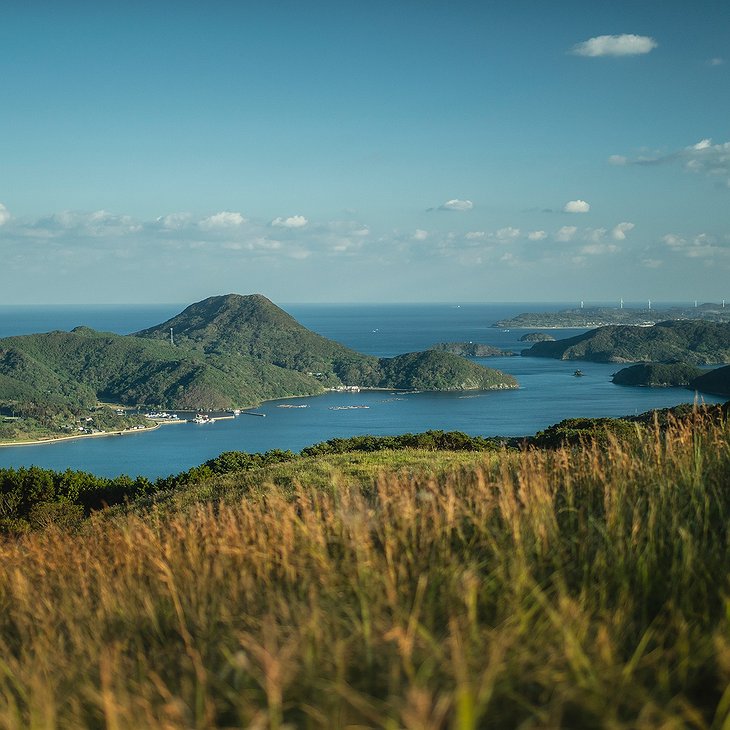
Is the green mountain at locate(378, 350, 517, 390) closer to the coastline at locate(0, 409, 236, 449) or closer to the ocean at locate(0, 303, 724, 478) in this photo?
the ocean at locate(0, 303, 724, 478)

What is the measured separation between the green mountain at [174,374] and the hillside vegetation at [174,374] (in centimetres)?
18

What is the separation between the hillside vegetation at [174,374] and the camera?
468 feet

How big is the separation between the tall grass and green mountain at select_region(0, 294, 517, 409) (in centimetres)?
13230

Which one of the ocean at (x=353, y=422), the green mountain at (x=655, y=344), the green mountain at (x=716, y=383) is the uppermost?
the green mountain at (x=655, y=344)

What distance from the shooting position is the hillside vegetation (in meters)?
142

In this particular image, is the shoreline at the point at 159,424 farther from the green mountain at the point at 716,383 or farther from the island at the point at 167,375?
the green mountain at the point at 716,383

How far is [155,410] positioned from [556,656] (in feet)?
460

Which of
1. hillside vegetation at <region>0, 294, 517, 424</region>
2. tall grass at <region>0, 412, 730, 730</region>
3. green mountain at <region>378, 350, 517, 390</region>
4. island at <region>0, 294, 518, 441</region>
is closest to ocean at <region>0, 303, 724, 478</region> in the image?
green mountain at <region>378, 350, 517, 390</region>

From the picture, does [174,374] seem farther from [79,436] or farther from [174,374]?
[79,436]

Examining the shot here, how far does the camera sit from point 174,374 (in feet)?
494

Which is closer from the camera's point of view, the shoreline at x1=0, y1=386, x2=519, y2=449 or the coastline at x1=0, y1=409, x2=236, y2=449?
the coastline at x1=0, y1=409, x2=236, y2=449

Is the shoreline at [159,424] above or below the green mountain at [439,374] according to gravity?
below

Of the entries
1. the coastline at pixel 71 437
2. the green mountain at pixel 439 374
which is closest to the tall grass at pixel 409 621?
the coastline at pixel 71 437

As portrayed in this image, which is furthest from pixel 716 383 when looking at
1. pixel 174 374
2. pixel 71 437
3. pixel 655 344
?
pixel 174 374
